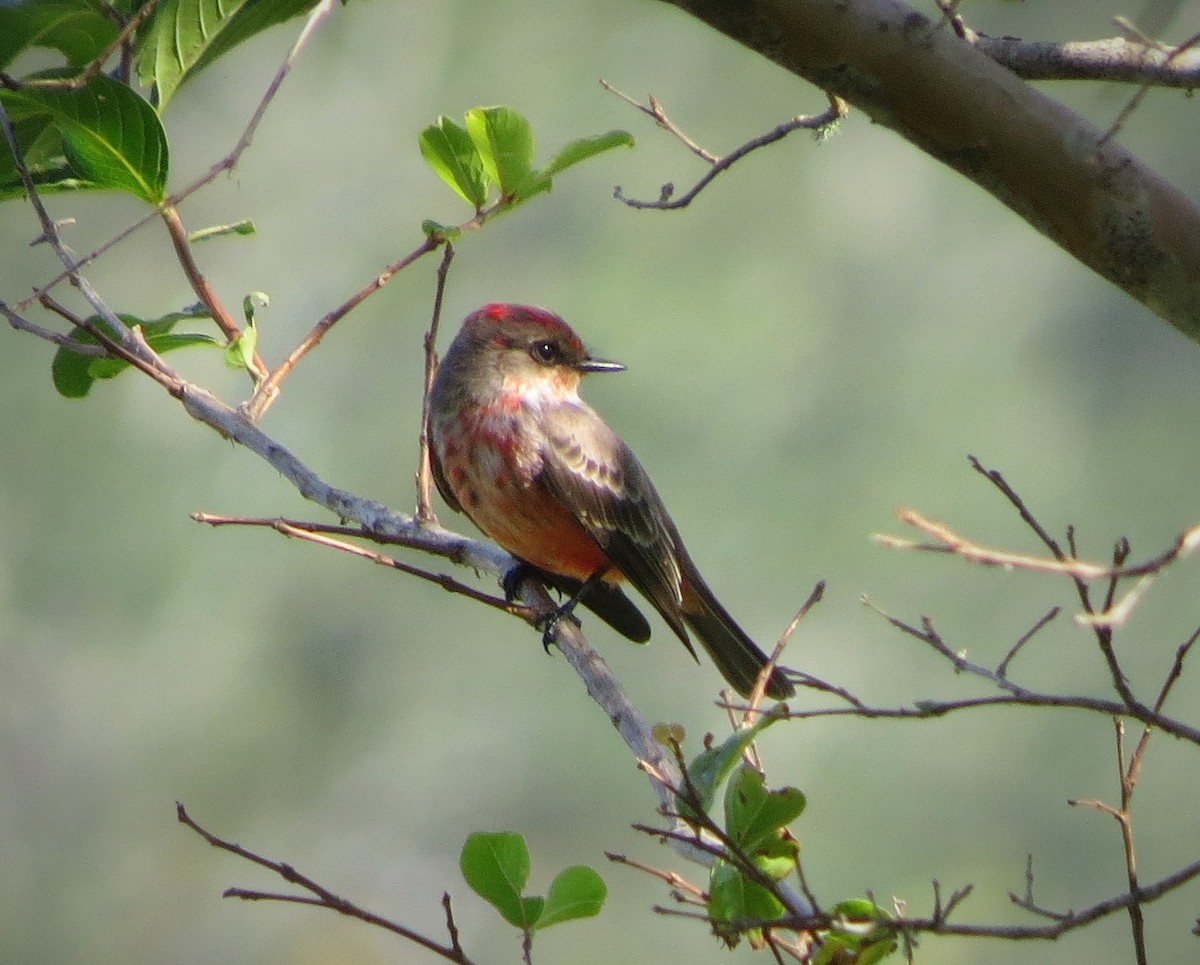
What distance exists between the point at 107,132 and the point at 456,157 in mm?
730

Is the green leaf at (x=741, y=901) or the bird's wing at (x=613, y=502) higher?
the green leaf at (x=741, y=901)

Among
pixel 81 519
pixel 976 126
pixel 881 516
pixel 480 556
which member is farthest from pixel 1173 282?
pixel 81 519

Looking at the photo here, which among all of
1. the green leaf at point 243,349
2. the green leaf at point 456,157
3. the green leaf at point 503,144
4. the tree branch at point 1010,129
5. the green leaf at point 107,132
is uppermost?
the tree branch at point 1010,129

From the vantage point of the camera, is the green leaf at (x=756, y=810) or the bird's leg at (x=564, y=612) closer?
the green leaf at (x=756, y=810)

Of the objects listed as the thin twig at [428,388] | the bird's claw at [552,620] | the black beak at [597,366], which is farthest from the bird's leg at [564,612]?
the black beak at [597,366]

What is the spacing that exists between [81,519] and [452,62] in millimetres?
4641

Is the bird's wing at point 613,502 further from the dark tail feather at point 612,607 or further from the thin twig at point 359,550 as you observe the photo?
the thin twig at point 359,550

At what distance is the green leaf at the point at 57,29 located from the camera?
9.64 feet

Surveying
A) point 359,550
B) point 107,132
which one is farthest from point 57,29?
point 359,550

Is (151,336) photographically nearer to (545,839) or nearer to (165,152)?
(165,152)

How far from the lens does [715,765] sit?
7.47ft

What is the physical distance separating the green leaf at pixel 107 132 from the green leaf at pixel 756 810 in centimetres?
176

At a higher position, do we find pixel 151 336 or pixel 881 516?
pixel 151 336

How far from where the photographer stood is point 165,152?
9.97 feet
